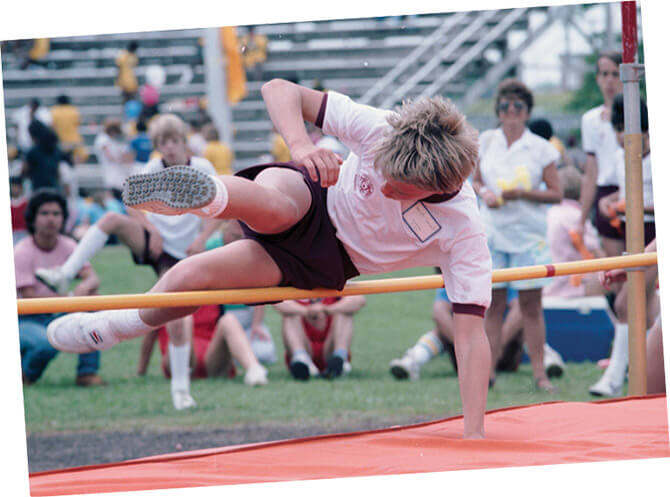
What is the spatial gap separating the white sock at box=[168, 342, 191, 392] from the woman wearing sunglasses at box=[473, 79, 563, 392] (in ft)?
5.26

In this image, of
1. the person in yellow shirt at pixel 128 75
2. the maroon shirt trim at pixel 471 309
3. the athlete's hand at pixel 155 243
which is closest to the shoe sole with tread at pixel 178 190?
the maroon shirt trim at pixel 471 309

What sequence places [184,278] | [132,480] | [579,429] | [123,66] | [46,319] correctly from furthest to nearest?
[123,66] < [46,319] < [579,429] < [184,278] < [132,480]

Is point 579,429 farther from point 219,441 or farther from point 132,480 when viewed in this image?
point 219,441

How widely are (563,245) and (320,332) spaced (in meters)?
1.70

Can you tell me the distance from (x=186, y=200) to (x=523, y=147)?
289cm

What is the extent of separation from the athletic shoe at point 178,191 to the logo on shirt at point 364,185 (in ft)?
1.63

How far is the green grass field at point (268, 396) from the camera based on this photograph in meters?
4.48

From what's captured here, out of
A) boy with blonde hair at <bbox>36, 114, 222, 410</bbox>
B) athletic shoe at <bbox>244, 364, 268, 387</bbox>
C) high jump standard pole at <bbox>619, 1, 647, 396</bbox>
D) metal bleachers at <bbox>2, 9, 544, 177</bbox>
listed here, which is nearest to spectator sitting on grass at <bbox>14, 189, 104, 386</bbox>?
boy with blonde hair at <bbox>36, 114, 222, 410</bbox>

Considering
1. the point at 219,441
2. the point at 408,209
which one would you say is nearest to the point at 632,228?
the point at 408,209

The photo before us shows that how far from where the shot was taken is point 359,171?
9.06ft

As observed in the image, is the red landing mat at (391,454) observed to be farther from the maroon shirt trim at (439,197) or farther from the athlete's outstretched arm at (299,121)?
the athlete's outstretched arm at (299,121)

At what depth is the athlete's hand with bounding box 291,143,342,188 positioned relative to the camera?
2.52 metres

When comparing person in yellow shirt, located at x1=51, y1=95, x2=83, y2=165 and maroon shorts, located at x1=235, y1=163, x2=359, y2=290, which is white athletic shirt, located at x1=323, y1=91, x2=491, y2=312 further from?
person in yellow shirt, located at x1=51, y1=95, x2=83, y2=165

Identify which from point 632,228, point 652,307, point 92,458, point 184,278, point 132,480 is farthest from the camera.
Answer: point 652,307
